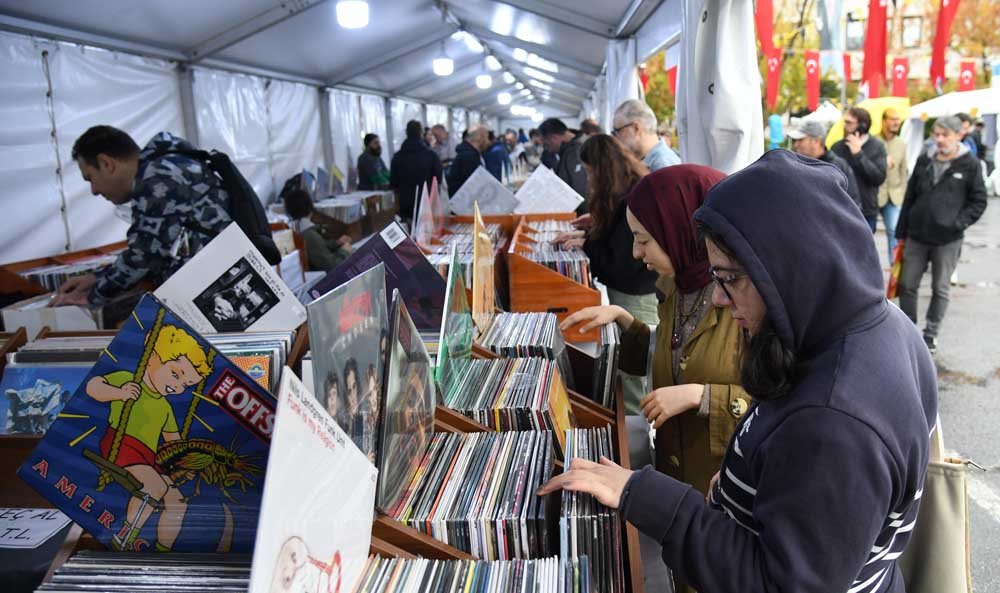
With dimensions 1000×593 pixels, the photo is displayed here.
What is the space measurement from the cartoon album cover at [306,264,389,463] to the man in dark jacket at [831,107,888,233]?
6.37m

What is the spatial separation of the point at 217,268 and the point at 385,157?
46.2 feet

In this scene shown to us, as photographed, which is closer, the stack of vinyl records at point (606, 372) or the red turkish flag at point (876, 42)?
the stack of vinyl records at point (606, 372)

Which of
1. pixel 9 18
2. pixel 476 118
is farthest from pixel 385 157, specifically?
pixel 476 118

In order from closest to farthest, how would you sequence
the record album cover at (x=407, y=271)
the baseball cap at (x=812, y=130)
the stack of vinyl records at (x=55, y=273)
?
1. the record album cover at (x=407, y=271)
2. the stack of vinyl records at (x=55, y=273)
3. the baseball cap at (x=812, y=130)

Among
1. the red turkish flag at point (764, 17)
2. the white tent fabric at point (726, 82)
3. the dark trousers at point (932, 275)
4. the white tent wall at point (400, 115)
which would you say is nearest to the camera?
the white tent fabric at point (726, 82)

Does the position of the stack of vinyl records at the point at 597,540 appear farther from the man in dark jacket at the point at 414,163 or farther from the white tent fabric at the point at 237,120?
the white tent fabric at the point at 237,120

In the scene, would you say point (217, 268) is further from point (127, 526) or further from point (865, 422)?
point (865, 422)

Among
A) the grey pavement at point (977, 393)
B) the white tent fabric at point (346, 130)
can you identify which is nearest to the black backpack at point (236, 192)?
the grey pavement at point (977, 393)

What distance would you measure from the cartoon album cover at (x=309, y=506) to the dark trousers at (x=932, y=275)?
17.1 ft

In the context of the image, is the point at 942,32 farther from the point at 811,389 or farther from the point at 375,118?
the point at 375,118

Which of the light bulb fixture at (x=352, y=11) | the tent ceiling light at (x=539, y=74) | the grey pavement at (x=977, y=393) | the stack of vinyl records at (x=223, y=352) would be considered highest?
the tent ceiling light at (x=539, y=74)

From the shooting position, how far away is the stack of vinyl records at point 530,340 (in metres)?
2.01

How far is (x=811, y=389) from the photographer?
0.90 metres

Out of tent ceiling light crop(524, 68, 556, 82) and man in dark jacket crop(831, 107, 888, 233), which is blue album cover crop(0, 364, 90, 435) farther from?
tent ceiling light crop(524, 68, 556, 82)
